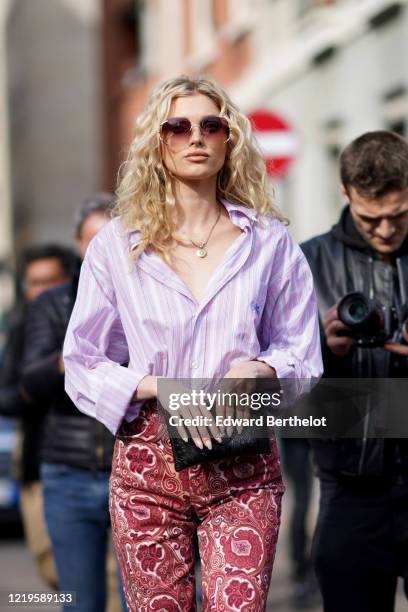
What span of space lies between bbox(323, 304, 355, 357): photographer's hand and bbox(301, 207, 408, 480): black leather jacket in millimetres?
44

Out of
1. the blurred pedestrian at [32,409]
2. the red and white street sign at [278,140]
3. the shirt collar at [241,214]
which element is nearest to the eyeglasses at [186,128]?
the shirt collar at [241,214]

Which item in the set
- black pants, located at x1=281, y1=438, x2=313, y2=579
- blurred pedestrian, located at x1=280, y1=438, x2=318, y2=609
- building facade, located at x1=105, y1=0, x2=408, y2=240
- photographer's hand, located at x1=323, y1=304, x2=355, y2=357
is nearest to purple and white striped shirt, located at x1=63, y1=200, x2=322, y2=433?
photographer's hand, located at x1=323, y1=304, x2=355, y2=357

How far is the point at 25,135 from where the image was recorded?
43500mm

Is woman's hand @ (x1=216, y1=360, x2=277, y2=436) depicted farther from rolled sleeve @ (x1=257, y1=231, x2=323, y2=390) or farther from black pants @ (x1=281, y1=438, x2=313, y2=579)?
black pants @ (x1=281, y1=438, x2=313, y2=579)

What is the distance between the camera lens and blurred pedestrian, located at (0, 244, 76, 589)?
705 centimetres

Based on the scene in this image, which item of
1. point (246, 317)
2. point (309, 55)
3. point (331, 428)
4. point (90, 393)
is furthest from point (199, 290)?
point (309, 55)

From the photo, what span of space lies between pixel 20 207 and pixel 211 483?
1698 inches

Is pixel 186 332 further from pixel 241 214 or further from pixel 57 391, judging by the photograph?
pixel 57 391

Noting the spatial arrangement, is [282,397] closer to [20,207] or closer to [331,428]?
[331,428]

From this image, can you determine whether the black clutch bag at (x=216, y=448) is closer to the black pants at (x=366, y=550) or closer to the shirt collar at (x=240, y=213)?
the shirt collar at (x=240, y=213)

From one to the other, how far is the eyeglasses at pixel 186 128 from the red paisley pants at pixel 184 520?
0.72m

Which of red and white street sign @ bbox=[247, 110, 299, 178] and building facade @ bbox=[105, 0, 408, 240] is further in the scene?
building facade @ bbox=[105, 0, 408, 240]

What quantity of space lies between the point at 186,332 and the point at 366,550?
1150mm

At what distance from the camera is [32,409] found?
6.98m
